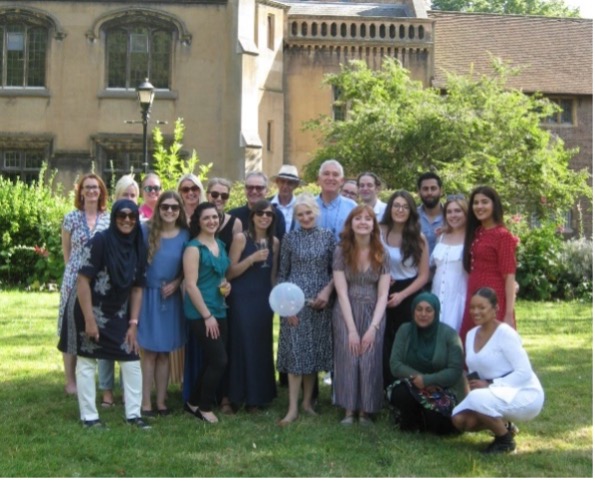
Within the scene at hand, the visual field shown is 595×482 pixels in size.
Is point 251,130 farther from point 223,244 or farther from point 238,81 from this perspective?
point 223,244

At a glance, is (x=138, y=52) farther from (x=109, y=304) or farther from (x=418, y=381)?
(x=418, y=381)

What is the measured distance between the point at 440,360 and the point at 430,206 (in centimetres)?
187

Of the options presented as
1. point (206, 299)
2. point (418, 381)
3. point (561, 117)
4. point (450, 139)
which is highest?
point (561, 117)

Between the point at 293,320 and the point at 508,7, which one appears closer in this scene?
the point at 293,320

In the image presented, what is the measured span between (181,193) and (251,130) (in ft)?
73.4

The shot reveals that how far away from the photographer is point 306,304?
849cm

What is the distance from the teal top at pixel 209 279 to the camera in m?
8.34

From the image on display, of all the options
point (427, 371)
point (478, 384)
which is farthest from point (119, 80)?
point (478, 384)

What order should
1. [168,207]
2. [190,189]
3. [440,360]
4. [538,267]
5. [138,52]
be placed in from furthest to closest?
[138,52] → [538,267] → [190,189] → [168,207] → [440,360]

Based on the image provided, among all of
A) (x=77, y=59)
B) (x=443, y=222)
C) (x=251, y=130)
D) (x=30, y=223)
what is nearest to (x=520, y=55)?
(x=251, y=130)

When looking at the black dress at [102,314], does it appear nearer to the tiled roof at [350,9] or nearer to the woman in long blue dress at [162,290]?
the woman in long blue dress at [162,290]

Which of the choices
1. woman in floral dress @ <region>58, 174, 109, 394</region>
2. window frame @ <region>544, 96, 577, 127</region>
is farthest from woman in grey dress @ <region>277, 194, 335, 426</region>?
window frame @ <region>544, 96, 577, 127</region>

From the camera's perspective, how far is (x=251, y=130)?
3098 centimetres

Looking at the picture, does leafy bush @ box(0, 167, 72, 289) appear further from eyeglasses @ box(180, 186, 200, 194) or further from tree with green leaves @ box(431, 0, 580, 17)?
tree with green leaves @ box(431, 0, 580, 17)
